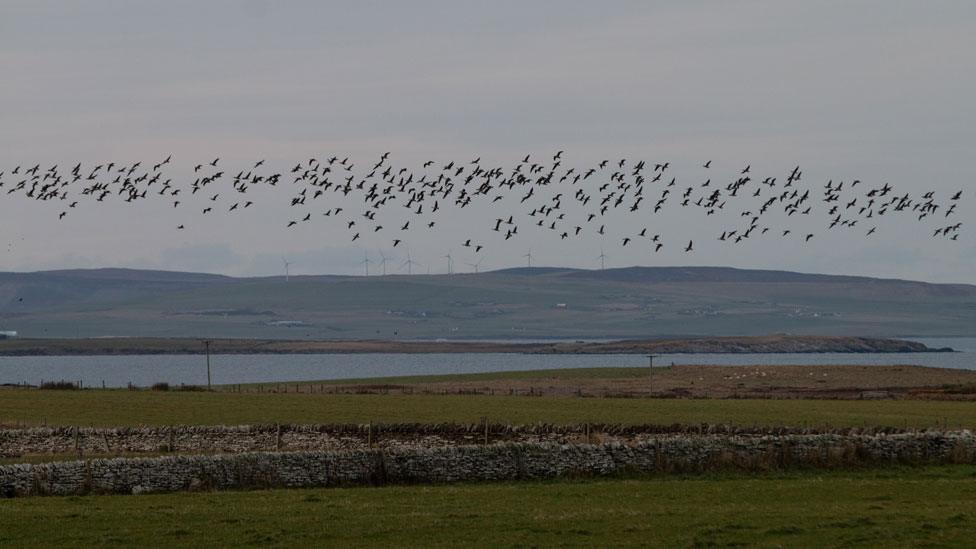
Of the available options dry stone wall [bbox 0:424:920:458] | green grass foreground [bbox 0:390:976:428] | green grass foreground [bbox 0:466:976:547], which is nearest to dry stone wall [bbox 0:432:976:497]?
green grass foreground [bbox 0:466:976:547]

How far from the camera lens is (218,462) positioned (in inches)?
1476

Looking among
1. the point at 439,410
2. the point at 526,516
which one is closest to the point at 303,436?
the point at 439,410

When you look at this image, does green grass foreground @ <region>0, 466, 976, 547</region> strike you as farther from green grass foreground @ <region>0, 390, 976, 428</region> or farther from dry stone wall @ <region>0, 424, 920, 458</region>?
green grass foreground @ <region>0, 390, 976, 428</region>

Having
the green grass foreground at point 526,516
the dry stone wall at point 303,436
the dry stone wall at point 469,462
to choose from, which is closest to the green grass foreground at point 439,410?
the dry stone wall at point 303,436

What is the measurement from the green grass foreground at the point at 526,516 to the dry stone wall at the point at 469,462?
1155 millimetres

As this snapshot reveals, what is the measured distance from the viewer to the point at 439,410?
73.1 metres

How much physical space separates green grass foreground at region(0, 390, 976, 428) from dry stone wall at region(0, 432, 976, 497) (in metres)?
17.5

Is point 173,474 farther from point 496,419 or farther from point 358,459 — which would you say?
point 496,419

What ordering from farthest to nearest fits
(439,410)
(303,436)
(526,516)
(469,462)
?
1. (439,410)
2. (303,436)
3. (469,462)
4. (526,516)

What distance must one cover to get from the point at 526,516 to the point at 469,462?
8494mm

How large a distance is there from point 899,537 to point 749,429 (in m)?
26.1

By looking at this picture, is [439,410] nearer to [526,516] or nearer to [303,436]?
[303,436]

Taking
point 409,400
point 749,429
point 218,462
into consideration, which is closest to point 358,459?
point 218,462

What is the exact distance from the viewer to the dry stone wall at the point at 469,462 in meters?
36.3
